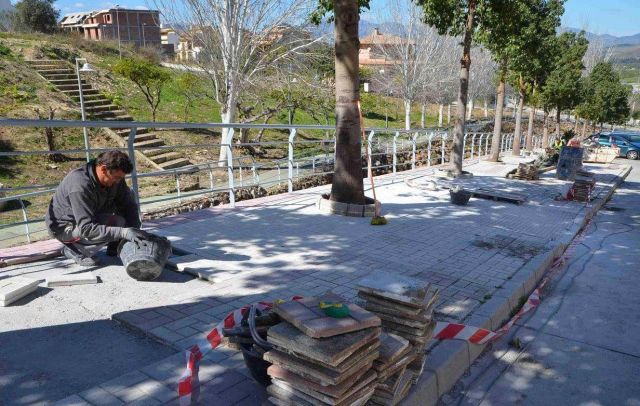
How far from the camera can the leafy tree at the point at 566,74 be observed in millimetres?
24172

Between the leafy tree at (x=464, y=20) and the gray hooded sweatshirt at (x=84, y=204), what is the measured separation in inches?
401

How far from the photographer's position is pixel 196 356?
9.94 feet

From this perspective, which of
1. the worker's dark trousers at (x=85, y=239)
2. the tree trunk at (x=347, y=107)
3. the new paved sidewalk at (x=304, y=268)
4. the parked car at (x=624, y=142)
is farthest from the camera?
the parked car at (x=624, y=142)

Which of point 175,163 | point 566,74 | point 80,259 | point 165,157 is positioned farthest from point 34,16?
point 80,259

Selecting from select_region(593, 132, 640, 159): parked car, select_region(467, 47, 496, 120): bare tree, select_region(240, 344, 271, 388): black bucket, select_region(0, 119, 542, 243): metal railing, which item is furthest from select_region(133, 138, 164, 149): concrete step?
select_region(467, 47, 496, 120): bare tree

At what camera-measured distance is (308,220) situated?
23.6 ft

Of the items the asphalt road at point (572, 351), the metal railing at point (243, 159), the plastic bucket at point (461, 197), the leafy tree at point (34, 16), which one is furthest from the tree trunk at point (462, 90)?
the leafy tree at point (34, 16)

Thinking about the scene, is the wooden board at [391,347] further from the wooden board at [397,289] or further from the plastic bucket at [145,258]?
the plastic bucket at [145,258]

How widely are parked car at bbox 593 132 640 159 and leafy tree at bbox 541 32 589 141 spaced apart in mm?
4401

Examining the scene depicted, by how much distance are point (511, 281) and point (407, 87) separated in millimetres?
29824

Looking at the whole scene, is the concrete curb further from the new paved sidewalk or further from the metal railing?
the metal railing

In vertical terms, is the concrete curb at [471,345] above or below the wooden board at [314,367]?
below

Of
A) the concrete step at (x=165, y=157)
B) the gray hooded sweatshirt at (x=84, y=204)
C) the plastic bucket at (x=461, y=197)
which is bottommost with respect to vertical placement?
the concrete step at (x=165, y=157)

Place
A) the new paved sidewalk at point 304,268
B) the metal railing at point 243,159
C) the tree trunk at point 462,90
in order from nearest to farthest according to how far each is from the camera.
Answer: the new paved sidewalk at point 304,268, the metal railing at point 243,159, the tree trunk at point 462,90
